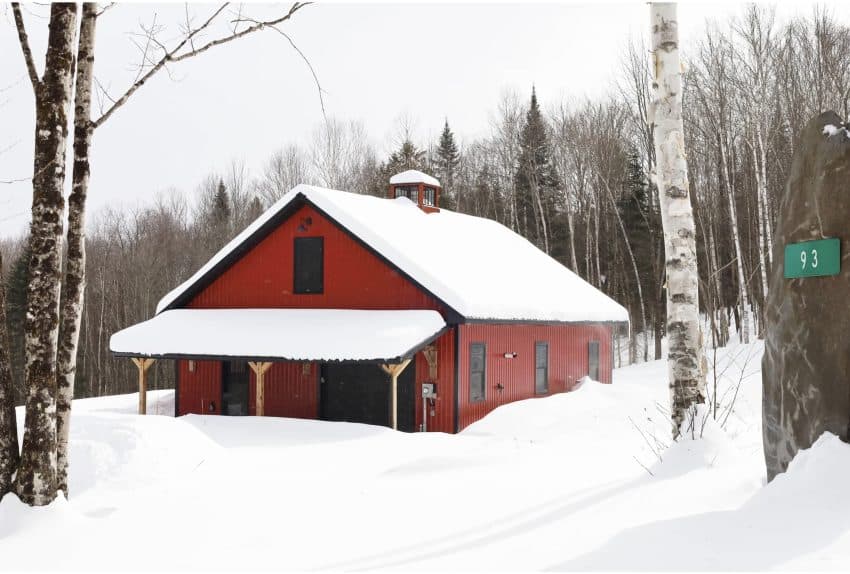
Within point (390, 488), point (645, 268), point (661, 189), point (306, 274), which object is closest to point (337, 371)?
point (306, 274)

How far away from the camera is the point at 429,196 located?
24406 mm

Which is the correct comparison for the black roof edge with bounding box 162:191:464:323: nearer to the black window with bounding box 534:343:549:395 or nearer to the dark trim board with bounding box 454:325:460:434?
the dark trim board with bounding box 454:325:460:434

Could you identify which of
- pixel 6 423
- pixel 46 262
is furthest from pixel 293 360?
pixel 46 262

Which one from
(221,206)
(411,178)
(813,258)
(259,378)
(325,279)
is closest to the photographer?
(813,258)

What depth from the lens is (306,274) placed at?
62.0ft

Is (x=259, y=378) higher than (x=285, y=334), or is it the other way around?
(x=285, y=334)

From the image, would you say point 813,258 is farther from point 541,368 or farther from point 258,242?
→ point 258,242

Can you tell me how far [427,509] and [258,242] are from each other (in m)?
12.7

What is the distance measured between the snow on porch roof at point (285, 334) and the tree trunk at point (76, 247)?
25.6 feet

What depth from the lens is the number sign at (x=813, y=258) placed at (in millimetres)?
6011

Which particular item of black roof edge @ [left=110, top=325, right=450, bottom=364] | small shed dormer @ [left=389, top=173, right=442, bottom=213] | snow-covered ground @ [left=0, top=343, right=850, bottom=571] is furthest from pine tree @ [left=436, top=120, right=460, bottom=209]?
snow-covered ground @ [left=0, top=343, right=850, bottom=571]

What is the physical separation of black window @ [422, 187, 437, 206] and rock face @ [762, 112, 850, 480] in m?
17.6

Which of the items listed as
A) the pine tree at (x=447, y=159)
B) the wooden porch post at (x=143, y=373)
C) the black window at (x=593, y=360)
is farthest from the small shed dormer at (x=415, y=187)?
the pine tree at (x=447, y=159)

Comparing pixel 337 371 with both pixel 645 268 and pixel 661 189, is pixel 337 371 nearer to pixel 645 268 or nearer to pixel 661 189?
pixel 661 189
